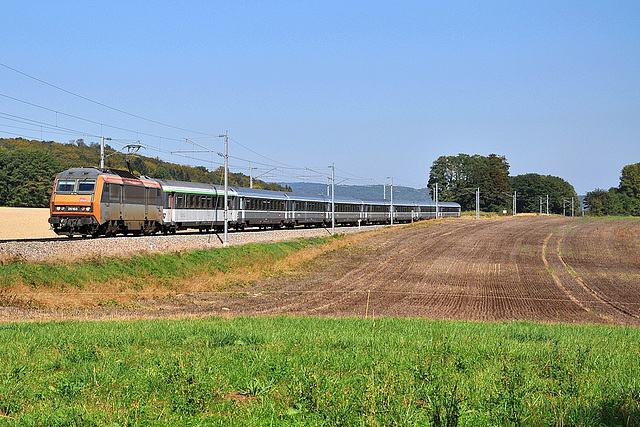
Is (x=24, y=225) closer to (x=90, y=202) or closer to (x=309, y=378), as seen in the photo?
(x=90, y=202)

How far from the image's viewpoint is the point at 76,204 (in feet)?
112

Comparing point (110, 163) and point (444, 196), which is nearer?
point (110, 163)

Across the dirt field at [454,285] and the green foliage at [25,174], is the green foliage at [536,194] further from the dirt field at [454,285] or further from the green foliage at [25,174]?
the green foliage at [25,174]

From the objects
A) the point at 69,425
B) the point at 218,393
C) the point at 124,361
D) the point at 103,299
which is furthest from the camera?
the point at 103,299

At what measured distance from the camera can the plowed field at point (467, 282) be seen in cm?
2672

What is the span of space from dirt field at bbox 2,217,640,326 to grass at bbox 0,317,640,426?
9.86 m

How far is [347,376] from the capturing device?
934 cm

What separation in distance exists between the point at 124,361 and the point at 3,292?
55.5 feet

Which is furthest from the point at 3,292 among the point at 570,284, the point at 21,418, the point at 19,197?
the point at 19,197

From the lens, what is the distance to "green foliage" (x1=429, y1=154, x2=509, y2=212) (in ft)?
559

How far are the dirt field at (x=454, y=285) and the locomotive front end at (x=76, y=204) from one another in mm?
8686

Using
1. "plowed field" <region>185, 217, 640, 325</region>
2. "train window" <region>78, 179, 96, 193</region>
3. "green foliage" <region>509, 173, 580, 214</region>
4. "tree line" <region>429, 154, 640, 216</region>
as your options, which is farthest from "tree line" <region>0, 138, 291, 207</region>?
"green foliage" <region>509, 173, 580, 214</region>

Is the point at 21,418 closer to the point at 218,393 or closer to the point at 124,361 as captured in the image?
the point at 218,393

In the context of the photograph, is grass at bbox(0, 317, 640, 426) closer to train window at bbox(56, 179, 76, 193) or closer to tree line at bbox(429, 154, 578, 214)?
train window at bbox(56, 179, 76, 193)
